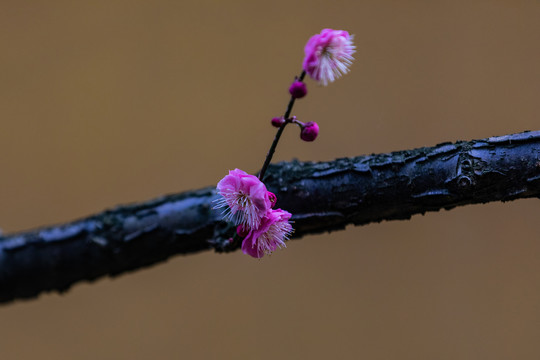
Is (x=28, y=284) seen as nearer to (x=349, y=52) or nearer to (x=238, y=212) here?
(x=238, y=212)

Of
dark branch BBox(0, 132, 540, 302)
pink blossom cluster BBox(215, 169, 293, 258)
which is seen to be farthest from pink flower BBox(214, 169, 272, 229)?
dark branch BBox(0, 132, 540, 302)

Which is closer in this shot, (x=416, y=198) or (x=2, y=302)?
(x=416, y=198)

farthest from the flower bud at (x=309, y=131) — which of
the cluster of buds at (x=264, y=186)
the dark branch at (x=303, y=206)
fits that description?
the dark branch at (x=303, y=206)

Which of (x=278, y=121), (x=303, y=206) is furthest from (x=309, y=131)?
(x=303, y=206)

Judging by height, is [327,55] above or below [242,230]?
above

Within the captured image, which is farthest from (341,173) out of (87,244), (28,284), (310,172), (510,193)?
(28,284)

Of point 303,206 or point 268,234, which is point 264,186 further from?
point 303,206

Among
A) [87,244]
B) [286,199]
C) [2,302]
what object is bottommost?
[2,302]

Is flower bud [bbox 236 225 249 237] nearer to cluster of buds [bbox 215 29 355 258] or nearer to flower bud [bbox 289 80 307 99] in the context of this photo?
cluster of buds [bbox 215 29 355 258]

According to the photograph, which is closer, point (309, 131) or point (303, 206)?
point (309, 131)
